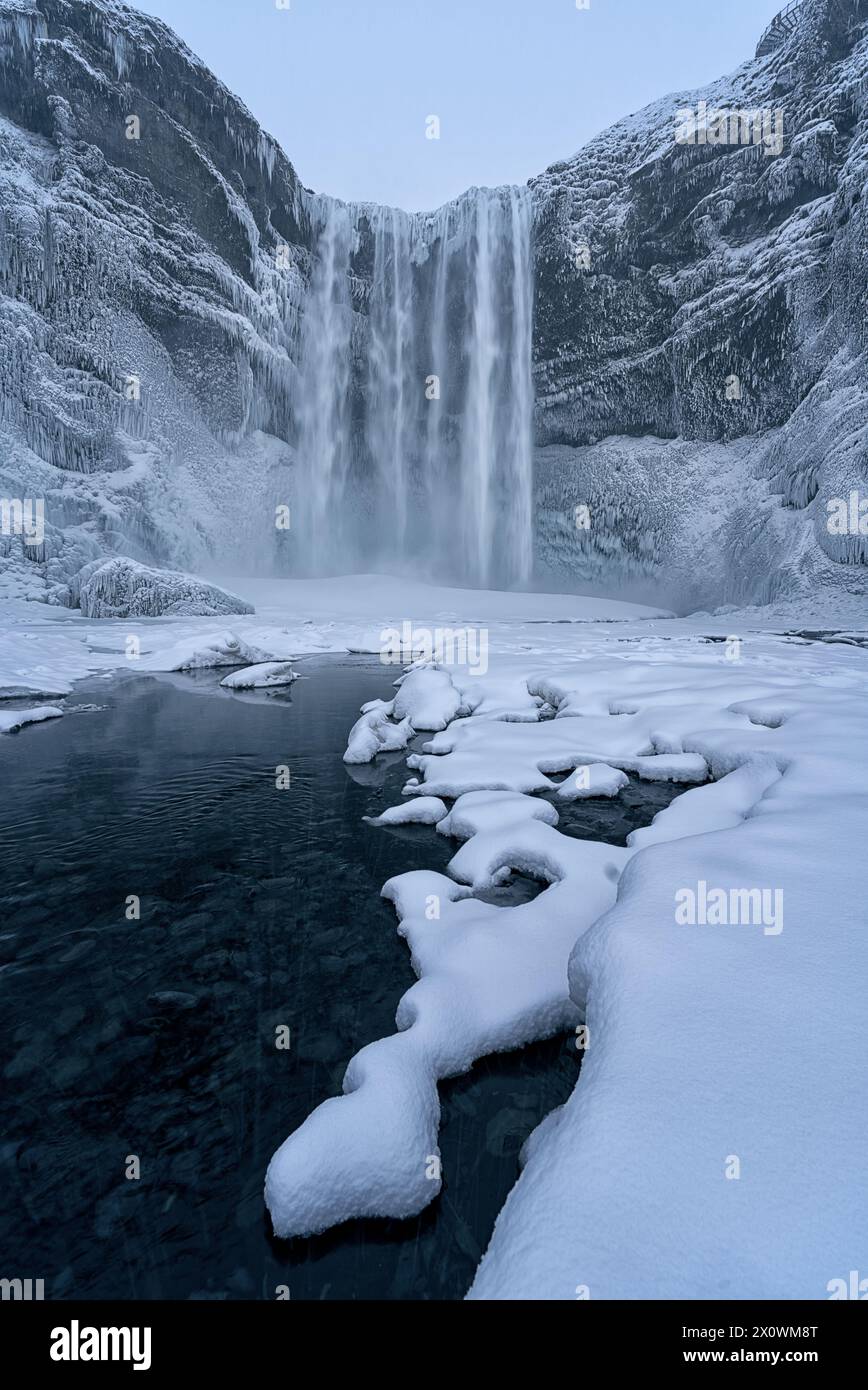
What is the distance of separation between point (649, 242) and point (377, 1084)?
3591cm

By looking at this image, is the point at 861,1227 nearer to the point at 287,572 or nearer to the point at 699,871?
the point at 699,871

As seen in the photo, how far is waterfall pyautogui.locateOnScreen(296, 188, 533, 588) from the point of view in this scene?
105 feet

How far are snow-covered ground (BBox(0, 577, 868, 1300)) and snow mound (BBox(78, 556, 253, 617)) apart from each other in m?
16.5

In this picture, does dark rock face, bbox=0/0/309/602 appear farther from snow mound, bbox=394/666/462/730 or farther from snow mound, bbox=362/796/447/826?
snow mound, bbox=362/796/447/826

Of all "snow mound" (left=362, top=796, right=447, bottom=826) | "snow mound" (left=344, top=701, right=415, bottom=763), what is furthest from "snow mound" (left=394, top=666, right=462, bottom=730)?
"snow mound" (left=362, top=796, right=447, bottom=826)

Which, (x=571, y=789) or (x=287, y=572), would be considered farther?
(x=287, y=572)

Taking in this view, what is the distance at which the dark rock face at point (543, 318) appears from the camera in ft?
72.8

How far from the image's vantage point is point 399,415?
35344mm

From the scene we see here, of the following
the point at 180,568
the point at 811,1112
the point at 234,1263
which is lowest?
the point at 234,1263

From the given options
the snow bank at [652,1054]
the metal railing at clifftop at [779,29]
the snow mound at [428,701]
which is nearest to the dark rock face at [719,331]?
the metal railing at clifftop at [779,29]

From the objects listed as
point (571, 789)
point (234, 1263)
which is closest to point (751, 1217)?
point (234, 1263)

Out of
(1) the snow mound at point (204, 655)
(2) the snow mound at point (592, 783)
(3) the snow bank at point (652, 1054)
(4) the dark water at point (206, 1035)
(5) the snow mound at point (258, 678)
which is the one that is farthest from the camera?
(1) the snow mound at point (204, 655)

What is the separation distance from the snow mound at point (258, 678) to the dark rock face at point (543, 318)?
492 inches

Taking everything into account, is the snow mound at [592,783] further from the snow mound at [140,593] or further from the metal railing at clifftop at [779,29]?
the metal railing at clifftop at [779,29]
